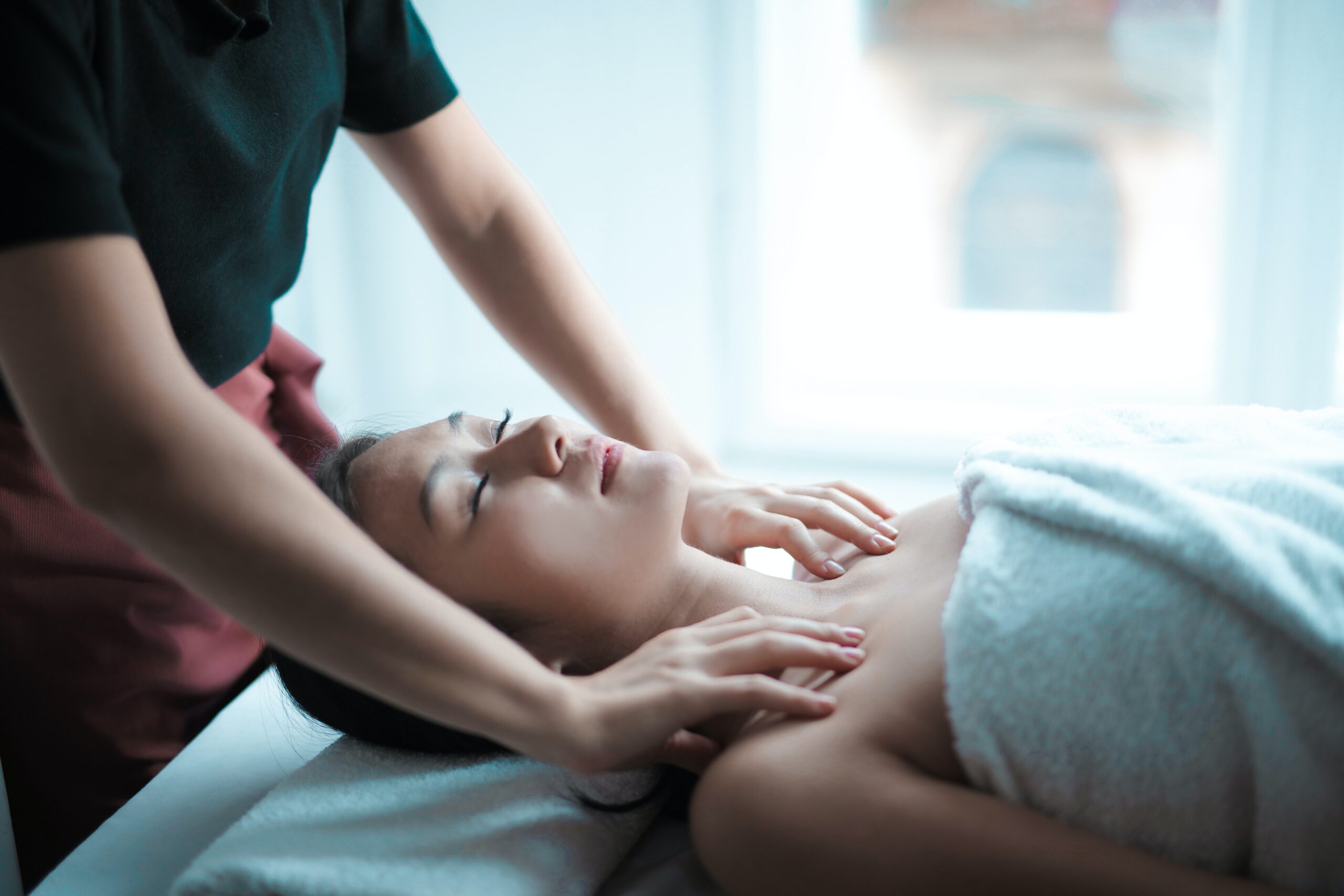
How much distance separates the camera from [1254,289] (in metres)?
2.07

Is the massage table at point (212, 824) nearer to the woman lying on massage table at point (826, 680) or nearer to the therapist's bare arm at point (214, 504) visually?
the woman lying on massage table at point (826, 680)

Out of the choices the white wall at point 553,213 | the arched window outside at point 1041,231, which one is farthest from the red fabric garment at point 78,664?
the arched window outside at point 1041,231

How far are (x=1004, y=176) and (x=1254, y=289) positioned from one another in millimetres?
651

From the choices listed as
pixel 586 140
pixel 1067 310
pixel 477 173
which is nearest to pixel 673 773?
pixel 477 173

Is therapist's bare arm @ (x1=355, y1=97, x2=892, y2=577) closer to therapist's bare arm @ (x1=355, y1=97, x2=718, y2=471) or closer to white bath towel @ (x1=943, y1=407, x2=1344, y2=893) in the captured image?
therapist's bare arm @ (x1=355, y1=97, x2=718, y2=471)

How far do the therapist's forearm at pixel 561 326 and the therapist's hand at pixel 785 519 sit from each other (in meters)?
0.08

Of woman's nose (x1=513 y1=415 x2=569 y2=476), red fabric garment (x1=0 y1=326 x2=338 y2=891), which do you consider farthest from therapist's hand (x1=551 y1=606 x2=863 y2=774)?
red fabric garment (x1=0 y1=326 x2=338 y2=891)

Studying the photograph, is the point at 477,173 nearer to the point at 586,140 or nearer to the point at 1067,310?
the point at 586,140

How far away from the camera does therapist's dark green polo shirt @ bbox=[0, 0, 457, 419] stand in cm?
63

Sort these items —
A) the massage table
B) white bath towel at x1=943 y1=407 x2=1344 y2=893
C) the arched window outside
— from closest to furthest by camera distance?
1. white bath towel at x1=943 y1=407 x2=1344 y2=893
2. the massage table
3. the arched window outside

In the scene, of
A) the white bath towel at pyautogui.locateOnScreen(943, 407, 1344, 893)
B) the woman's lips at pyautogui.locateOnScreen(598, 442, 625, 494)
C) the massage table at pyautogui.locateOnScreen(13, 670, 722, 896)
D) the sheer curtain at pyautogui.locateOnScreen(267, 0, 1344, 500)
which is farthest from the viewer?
the sheer curtain at pyautogui.locateOnScreen(267, 0, 1344, 500)

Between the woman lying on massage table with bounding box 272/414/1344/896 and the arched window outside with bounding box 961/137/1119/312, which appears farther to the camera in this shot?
the arched window outside with bounding box 961/137/1119/312

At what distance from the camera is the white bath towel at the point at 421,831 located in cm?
83

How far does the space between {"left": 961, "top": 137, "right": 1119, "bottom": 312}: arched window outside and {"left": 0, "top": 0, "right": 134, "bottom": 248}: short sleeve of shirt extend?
2.20 metres
